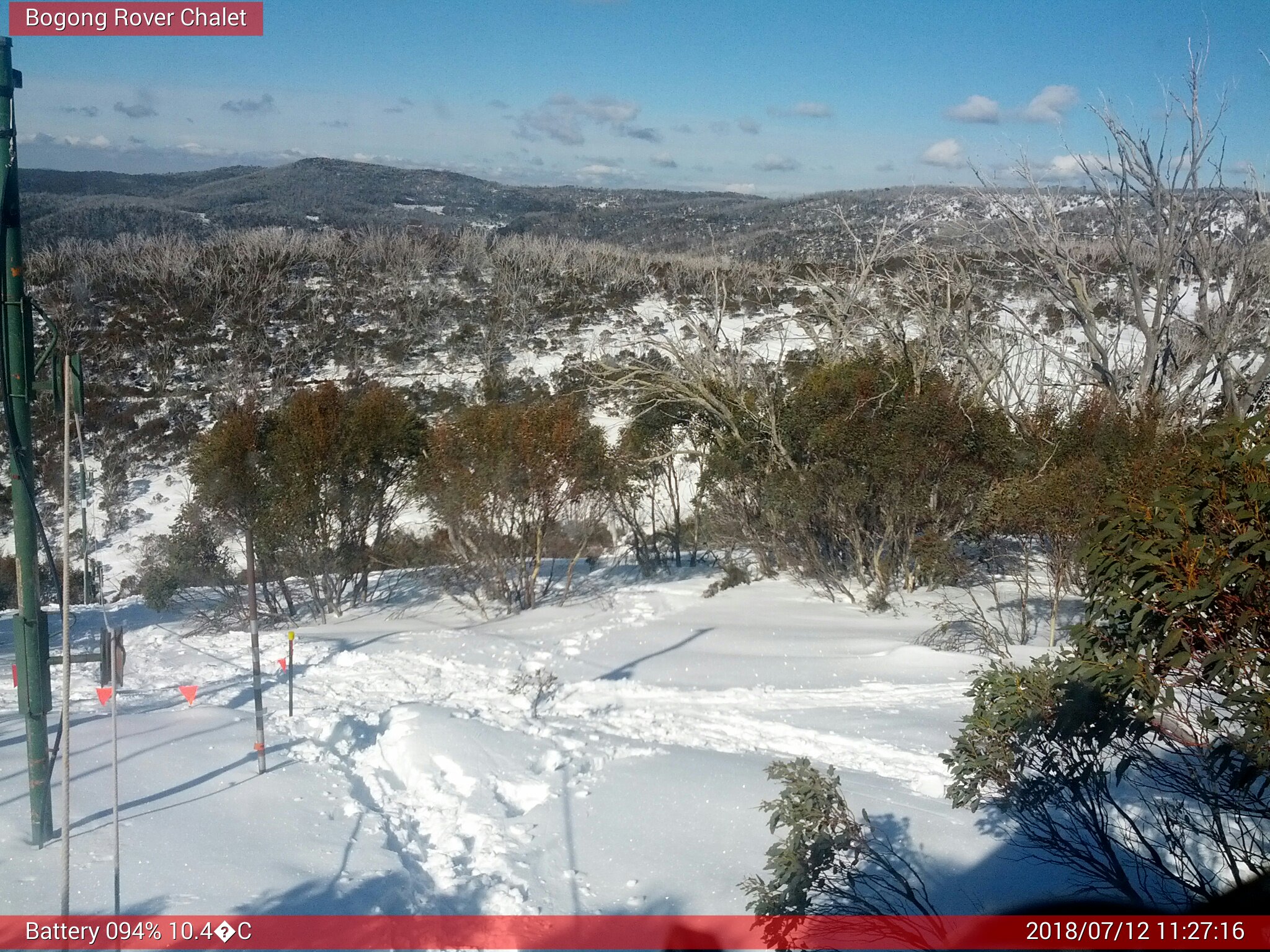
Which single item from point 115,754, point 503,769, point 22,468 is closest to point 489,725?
point 503,769

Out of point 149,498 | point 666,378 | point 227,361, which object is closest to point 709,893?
point 666,378

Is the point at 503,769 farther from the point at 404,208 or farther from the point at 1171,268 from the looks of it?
the point at 404,208

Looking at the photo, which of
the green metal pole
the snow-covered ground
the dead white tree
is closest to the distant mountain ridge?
the dead white tree

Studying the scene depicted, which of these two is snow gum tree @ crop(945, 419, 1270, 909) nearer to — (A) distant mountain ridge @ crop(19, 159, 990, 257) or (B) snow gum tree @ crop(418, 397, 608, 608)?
(B) snow gum tree @ crop(418, 397, 608, 608)

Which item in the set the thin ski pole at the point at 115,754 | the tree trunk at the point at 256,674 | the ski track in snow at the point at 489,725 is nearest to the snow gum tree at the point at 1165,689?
the ski track in snow at the point at 489,725

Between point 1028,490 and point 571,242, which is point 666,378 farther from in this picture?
point 571,242

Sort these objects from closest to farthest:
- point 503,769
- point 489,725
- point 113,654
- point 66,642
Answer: point 66,642
point 113,654
point 503,769
point 489,725

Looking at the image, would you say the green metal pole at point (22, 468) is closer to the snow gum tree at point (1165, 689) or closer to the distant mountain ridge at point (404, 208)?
the snow gum tree at point (1165, 689)
